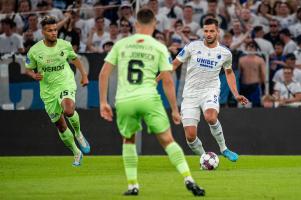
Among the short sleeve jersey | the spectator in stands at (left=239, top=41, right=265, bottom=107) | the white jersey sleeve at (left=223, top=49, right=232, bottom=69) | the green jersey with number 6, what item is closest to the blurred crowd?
the spectator in stands at (left=239, top=41, right=265, bottom=107)

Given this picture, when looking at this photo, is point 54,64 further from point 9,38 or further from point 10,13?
point 10,13

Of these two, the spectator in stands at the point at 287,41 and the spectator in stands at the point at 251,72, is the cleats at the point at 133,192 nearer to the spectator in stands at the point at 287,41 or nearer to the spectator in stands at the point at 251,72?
the spectator in stands at the point at 251,72

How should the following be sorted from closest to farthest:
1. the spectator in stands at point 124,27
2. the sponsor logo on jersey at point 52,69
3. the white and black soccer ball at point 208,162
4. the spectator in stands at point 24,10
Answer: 1. the white and black soccer ball at point 208,162
2. the sponsor logo on jersey at point 52,69
3. the spectator in stands at point 124,27
4. the spectator in stands at point 24,10

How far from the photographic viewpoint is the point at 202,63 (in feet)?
58.3

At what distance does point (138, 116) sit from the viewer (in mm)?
12242

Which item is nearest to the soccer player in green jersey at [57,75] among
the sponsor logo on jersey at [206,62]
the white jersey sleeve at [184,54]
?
the white jersey sleeve at [184,54]

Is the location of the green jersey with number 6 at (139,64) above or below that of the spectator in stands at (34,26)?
above

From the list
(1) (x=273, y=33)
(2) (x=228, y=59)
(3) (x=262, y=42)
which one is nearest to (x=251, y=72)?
(3) (x=262, y=42)

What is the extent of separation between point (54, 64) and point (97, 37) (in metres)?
6.17

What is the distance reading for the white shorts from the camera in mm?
17656

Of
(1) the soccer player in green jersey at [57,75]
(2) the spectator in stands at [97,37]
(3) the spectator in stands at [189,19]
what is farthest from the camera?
(3) the spectator in stands at [189,19]

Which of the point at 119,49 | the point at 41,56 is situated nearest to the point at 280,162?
the point at 41,56

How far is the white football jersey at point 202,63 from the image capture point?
17734 mm

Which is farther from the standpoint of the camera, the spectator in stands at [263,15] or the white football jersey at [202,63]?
the spectator in stands at [263,15]
